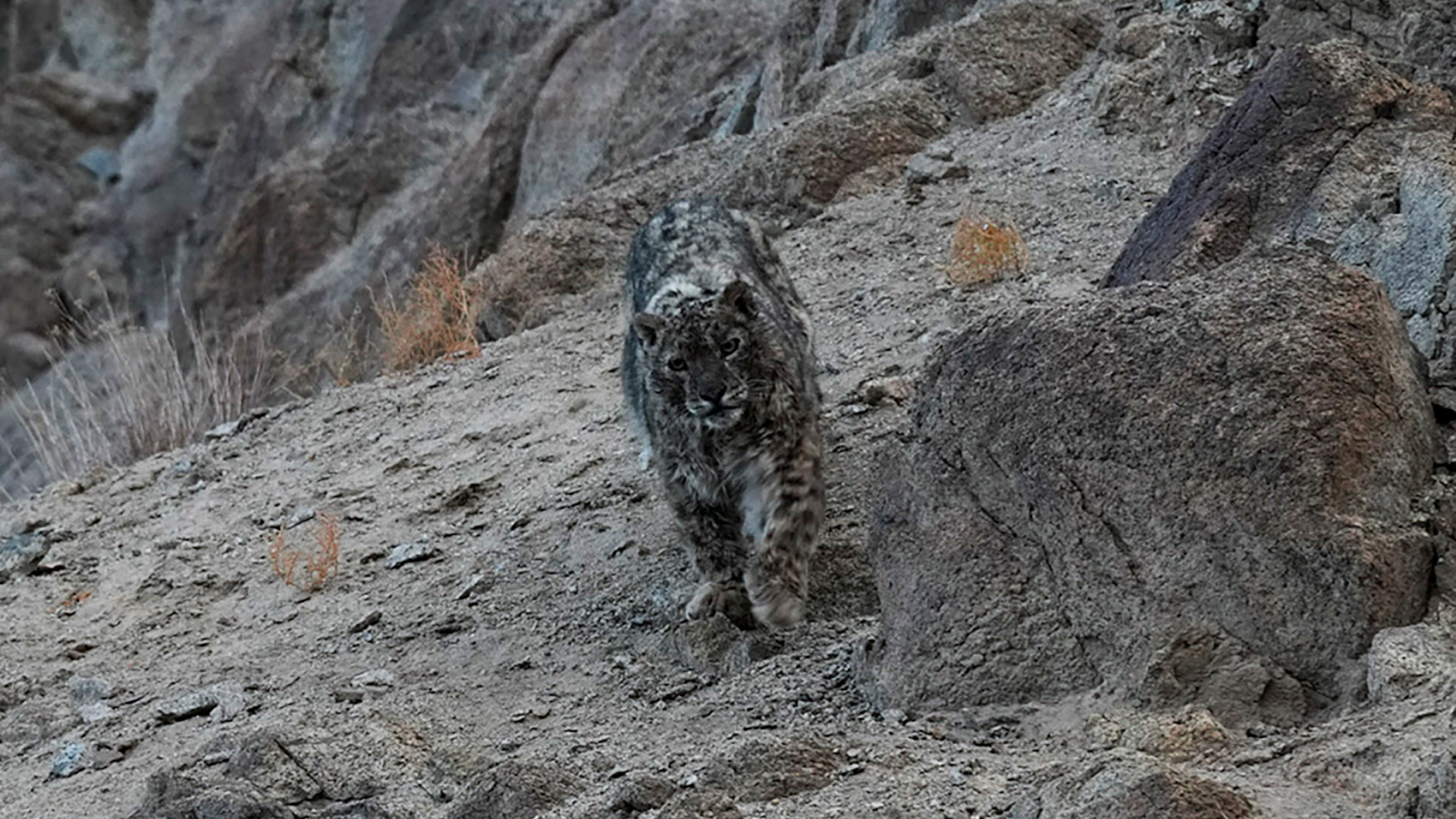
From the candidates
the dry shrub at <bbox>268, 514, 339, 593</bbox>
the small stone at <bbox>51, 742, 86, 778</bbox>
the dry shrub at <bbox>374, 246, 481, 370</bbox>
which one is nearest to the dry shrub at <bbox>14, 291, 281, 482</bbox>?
the dry shrub at <bbox>374, 246, 481, 370</bbox>

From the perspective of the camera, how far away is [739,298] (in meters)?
7.28

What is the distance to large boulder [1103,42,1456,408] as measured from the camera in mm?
6000

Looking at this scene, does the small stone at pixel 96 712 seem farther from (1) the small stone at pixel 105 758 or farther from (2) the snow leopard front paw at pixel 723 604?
(2) the snow leopard front paw at pixel 723 604

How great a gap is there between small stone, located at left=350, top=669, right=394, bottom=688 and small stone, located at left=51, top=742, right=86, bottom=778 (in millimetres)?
973

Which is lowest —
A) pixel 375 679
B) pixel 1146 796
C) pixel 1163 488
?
pixel 375 679

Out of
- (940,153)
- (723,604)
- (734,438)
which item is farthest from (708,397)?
(940,153)

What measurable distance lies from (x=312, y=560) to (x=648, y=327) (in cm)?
254

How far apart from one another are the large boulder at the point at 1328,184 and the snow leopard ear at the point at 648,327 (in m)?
1.58

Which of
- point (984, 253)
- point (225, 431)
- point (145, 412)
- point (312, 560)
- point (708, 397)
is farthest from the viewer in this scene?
point (145, 412)

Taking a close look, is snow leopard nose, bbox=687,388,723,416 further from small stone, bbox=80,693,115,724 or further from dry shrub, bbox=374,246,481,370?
dry shrub, bbox=374,246,481,370

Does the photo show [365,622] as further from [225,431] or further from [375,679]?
[225,431]

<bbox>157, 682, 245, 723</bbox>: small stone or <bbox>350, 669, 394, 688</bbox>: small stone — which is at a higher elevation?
<bbox>157, 682, 245, 723</bbox>: small stone

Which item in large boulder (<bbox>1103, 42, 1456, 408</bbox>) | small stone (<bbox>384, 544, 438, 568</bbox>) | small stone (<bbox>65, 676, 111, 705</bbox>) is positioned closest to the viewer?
large boulder (<bbox>1103, 42, 1456, 408</bbox>)

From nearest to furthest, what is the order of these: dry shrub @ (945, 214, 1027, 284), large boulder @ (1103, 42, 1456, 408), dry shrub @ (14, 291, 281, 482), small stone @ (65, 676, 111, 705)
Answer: large boulder @ (1103, 42, 1456, 408)
small stone @ (65, 676, 111, 705)
dry shrub @ (945, 214, 1027, 284)
dry shrub @ (14, 291, 281, 482)
